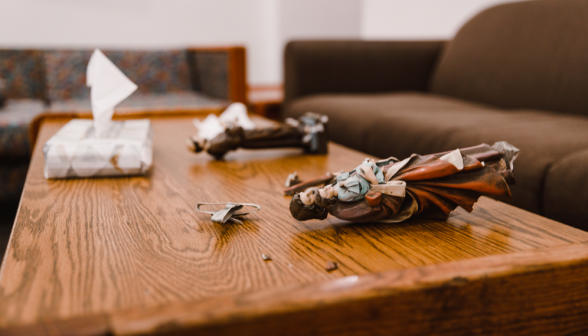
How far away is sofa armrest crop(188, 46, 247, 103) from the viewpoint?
2.23 metres

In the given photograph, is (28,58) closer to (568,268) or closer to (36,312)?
(36,312)

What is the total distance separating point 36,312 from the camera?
1.14ft

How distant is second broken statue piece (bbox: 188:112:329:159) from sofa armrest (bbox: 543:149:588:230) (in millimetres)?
476

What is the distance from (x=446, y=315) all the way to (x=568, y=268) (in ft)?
0.47

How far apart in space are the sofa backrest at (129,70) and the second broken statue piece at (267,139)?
1868 mm

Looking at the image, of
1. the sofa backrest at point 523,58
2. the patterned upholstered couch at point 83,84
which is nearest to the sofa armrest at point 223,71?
the patterned upholstered couch at point 83,84

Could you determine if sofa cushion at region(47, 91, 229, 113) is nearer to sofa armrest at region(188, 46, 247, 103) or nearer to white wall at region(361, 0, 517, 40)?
sofa armrest at region(188, 46, 247, 103)

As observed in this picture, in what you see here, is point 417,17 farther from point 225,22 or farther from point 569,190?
point 569,190

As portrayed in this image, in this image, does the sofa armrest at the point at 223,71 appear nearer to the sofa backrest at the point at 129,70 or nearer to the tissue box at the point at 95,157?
the sofa backrest at the point at 129,70

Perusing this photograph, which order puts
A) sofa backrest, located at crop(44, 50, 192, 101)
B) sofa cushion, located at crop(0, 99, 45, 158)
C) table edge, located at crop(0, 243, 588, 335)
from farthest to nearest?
sofa backrest, located at crop(44, 50, 192, 101)
sofa cushion, located at crop(0, 99, 45, 158)
table edge, located at crop(0, 243, 588, 335)

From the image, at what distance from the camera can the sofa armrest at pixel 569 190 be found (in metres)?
0.82

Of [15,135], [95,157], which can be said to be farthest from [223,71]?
A: [95,157]

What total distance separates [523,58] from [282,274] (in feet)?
5.18

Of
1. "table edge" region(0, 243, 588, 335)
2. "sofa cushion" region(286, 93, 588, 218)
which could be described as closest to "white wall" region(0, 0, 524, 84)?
"sofa cushion" region(286, 93, 588, 218)
